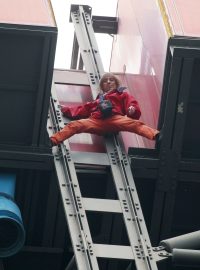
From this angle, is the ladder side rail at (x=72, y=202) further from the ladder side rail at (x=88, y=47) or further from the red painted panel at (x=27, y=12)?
the red painted panel at (x=27, y=12)

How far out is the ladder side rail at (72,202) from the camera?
1275 centimetres

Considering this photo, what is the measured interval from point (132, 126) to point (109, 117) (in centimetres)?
39

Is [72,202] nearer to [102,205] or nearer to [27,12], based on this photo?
[102,205]

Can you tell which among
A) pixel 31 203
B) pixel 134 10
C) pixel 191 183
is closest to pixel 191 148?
pixel 191 183

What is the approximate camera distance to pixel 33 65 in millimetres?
13641

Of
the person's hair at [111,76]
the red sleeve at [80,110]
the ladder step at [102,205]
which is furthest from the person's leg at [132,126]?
the ladder step at [102,205]

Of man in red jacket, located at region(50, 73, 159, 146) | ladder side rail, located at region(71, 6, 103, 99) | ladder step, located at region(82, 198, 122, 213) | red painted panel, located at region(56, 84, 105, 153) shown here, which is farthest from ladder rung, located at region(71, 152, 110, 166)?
ladder side rail, located at region(71, 6, 103, 99)

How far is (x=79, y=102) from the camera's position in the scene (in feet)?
53.0

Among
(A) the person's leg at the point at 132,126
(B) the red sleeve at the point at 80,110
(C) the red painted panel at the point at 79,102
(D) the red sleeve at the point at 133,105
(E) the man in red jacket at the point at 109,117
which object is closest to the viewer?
(A) the person's leg at the point at 132,126

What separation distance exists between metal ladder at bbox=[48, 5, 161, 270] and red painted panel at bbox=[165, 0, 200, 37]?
5.66 ft

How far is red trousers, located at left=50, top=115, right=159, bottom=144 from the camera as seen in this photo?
13.7 metres

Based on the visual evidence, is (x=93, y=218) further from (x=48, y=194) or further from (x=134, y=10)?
(x=134, y=10)

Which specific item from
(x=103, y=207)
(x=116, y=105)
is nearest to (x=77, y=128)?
(x=116, y=105)

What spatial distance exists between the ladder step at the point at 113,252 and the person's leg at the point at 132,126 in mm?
1626
